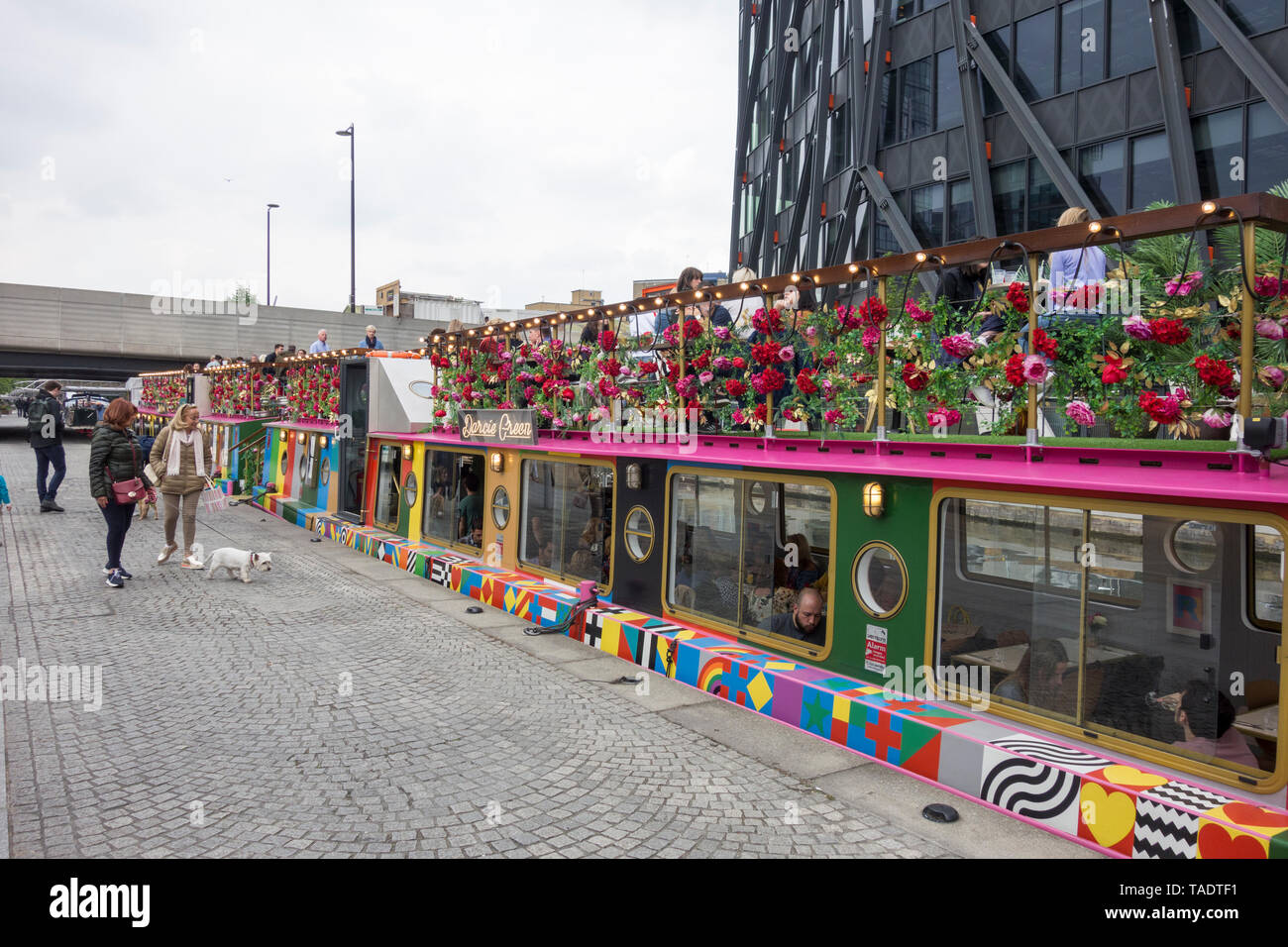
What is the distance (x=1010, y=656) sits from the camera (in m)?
5.57

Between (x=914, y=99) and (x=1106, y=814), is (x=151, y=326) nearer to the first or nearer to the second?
(x=914, y=99)

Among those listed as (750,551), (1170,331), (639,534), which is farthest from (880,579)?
(639,534)

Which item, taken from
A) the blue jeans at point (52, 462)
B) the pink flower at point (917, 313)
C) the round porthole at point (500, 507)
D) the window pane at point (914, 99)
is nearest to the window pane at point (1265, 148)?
the window pane at point (914, 99)

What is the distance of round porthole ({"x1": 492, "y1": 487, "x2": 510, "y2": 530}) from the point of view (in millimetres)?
11461

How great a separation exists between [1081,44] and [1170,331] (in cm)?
1818

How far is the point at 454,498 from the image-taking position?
1284 cm

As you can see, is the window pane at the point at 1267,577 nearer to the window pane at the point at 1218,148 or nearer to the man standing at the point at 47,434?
the window pane at the point at 1218,148

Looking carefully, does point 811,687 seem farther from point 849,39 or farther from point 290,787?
point 849,39

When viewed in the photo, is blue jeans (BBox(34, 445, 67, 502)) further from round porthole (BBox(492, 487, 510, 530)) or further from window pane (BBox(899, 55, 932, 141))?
window pane (BBox(899, 55, 932, 141))

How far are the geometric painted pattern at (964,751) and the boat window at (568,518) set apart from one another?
65cm

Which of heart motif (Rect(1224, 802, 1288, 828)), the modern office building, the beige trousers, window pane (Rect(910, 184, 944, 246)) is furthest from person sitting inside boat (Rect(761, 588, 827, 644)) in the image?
window pane (Rect(910, 184, 944, 246))

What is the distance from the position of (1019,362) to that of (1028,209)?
58.3 ft

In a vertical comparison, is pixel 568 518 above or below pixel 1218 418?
below

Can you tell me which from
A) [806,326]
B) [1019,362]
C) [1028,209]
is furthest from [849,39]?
[1019,362]
